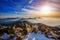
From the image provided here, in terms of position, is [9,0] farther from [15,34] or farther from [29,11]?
[15,34]

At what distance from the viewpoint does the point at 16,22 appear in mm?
1571

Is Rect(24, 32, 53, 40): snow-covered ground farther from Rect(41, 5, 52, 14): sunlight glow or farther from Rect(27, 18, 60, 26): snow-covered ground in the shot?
Rect(41, 5, 52, 14): sunlight glow

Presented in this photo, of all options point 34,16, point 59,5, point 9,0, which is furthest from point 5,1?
point 59,5

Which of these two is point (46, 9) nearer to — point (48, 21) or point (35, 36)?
point (48, 21)

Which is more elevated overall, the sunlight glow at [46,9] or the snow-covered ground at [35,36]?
the sunlight glow at [46,9]

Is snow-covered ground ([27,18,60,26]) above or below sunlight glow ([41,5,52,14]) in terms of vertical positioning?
below

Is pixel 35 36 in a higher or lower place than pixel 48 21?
lower

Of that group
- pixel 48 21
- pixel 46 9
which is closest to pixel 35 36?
pixel 48 21

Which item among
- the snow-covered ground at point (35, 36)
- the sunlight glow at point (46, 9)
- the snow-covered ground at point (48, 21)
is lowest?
the snow-covered ground at point (35, 36)

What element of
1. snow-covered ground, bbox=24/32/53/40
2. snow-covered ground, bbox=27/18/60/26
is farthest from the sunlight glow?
snow-covered ground, bbox=24/32/53/40

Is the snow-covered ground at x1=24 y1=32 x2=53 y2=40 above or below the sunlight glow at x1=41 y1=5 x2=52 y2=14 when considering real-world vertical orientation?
below

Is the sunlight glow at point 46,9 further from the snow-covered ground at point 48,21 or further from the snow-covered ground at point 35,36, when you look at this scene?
the snow-covered ground at point 35,36

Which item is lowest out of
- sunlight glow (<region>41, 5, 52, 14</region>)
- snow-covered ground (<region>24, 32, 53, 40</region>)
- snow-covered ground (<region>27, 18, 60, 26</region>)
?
snow-covered ground (<region>24, 32, 53, 40</region>)

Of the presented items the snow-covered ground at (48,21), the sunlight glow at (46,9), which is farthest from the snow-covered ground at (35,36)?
the sunlight glow at (46,9)
